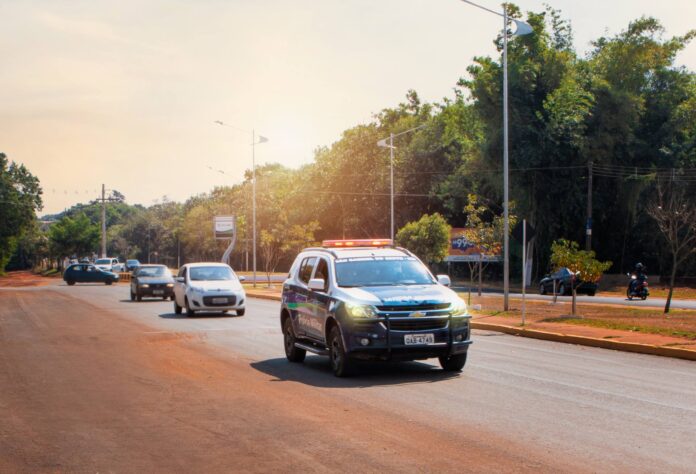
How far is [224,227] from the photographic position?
67.6 meters

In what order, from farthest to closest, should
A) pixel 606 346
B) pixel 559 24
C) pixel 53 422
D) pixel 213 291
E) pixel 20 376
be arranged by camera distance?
pixel 559 24 → pixel 213 291 → pixel 606 346 → pixel 20 376 → pixel 53 422

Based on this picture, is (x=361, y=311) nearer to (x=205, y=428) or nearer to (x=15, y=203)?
(x=205, y=428)

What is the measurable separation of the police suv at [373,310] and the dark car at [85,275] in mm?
54949

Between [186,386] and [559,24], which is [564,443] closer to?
[186,386]

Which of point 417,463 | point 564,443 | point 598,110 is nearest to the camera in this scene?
point 417,463

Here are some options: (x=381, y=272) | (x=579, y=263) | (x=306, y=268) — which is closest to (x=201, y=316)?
(x=579, y=263)

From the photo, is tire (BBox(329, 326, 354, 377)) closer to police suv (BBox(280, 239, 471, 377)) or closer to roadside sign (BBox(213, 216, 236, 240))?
police suv (BBox(280, 239, 471, 377))

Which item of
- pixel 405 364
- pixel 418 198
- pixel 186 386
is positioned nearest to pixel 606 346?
pixel 405 364

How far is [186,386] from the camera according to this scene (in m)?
12.2

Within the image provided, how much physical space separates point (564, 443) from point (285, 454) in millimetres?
2515

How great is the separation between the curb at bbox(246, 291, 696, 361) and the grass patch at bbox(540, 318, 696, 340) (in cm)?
186

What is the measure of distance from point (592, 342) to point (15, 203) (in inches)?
3238

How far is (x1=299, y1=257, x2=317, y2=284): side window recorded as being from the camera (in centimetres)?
1496

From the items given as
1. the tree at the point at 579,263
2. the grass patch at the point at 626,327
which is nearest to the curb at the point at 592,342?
the grass patch at the point at 626,327
